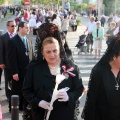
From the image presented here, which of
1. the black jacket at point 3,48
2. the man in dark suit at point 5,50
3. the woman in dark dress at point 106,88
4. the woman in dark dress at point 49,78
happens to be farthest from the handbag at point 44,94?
the black jacket at point 3,48

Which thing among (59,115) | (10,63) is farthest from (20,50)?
(59,115)

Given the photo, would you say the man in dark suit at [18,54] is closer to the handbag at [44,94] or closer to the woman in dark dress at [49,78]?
the woman in dark dress at [49,78]

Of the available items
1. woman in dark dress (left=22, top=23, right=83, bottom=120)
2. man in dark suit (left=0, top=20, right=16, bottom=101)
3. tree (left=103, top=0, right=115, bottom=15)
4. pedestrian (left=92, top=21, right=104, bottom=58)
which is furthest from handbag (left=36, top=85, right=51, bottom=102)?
tree (left=103, top=0, right=115, bottom=15)

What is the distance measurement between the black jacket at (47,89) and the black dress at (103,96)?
0.18 metres

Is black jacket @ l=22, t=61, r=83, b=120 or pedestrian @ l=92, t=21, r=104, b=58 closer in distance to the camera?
black jacket @ l=22, t=61, r=83, b=120

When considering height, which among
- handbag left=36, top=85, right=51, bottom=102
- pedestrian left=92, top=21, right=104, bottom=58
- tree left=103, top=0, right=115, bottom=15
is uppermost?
tree left=103, top=0, right=115, bottom=15

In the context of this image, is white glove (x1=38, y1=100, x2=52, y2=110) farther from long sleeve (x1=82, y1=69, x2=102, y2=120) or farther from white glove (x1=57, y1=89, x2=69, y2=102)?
long sleeve (x1=82, y1=69, x2=102, y2=120)

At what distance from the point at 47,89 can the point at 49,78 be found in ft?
0.39

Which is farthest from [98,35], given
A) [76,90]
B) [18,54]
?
[76,90]

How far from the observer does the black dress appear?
12.5ft

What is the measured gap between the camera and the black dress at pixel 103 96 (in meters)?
3.81

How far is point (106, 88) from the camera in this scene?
3.81 m

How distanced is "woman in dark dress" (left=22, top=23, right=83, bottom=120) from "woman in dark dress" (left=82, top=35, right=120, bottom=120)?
19 cm

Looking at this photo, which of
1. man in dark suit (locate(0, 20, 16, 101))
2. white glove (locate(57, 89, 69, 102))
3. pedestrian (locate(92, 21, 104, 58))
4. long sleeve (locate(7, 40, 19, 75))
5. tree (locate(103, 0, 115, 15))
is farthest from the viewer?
tree (locate(103, 0, 115, 15))
